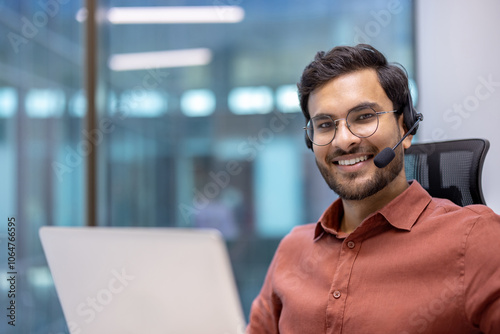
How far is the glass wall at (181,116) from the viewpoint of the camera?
7.30 feet

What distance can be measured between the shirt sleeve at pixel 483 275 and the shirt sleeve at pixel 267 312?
540 mm

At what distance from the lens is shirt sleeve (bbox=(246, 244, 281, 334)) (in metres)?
1.29

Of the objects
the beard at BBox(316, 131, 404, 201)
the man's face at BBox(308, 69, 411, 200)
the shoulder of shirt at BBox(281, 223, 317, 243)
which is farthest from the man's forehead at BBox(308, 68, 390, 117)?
the shoulder of shirt at BBox(281, 223, 317, 243)

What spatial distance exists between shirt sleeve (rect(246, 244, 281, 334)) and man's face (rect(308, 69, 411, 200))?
14.7 inches

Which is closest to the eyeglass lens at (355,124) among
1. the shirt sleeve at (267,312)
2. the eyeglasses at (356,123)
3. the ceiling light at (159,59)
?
the eyeglasses at (356,123)

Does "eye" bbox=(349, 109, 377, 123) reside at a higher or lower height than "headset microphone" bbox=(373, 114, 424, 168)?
higher

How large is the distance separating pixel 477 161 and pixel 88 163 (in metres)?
1.97

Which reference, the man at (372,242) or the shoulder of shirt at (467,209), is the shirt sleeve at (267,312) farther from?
the shoulder of shirt at (467,209)

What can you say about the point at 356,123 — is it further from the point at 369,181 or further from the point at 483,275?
the point at 483,275

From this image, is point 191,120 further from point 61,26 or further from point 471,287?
point 471,287

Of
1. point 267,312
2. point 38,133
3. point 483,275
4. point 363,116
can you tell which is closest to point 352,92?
→ point 363,116

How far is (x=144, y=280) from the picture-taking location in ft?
2.52

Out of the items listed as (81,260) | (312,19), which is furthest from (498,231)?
(312,19)

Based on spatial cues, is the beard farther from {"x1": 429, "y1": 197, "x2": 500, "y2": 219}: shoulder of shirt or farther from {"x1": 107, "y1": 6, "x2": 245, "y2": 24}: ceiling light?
{"x1": 107, "y1": 6, "x2": 245, "y2": 24}: ceiling light
